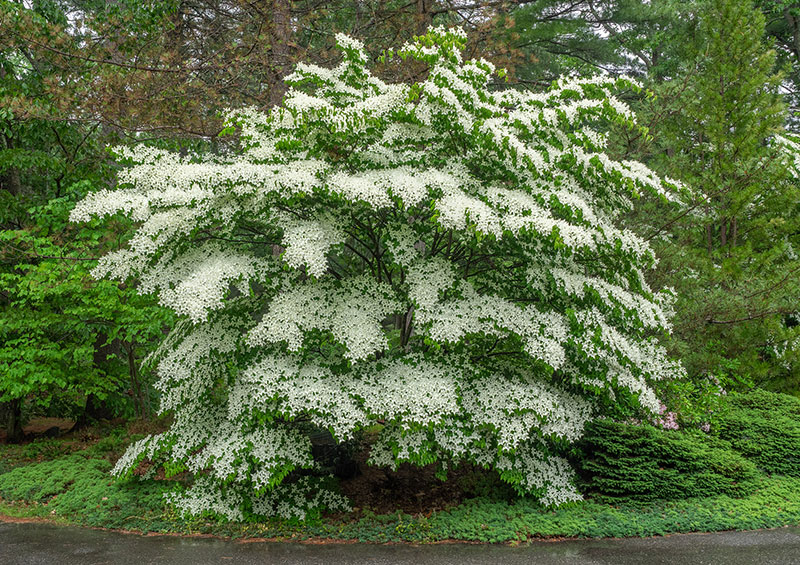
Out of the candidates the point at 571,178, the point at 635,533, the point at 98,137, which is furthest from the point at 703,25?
the point at 98,137

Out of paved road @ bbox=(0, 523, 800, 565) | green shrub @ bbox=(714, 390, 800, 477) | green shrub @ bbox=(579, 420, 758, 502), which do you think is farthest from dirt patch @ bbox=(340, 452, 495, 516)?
green shrub @ bbox=(714, 390, 800, 477)

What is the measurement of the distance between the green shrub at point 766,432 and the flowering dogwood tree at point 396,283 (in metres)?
2.14

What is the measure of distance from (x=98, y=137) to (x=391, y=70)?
5.38m

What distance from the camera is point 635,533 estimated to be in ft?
19.1

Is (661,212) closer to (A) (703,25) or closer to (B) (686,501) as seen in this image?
(A) (703,25)

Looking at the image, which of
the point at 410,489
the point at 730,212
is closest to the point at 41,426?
the point at 410,489

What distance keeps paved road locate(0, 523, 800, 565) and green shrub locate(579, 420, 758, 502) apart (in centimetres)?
75

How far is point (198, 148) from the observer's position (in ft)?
34.9

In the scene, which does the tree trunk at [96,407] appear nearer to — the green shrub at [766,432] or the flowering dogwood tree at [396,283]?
the flowering dogwood tree at [396,283]

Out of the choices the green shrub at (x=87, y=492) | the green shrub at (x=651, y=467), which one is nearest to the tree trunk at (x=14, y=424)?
the green shrub at (x=87, y=492)

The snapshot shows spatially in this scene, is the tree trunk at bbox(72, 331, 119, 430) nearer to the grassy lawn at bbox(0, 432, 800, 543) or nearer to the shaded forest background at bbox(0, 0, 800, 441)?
the shaded forest background at bbox(0, 0, 800, 441)

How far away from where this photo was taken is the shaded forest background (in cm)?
825

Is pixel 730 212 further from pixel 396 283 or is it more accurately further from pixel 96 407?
pixel 96 407

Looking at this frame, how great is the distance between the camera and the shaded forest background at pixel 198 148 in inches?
325
